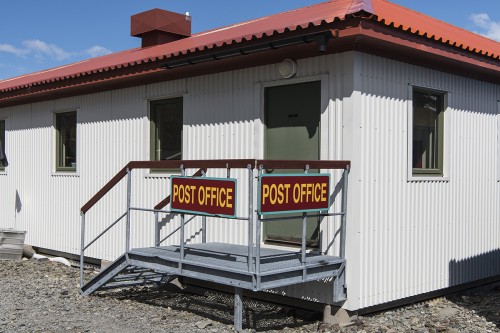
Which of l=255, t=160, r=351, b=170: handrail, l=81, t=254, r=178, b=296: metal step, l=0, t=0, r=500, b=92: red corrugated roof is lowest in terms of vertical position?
l=81, t=254, r=178, b=296: metal step

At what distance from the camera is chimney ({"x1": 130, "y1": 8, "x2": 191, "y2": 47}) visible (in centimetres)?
1196

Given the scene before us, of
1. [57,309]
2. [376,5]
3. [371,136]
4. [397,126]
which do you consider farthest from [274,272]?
[376,5]

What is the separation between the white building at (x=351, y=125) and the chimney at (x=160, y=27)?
1.19 meters

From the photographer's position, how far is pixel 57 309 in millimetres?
7898

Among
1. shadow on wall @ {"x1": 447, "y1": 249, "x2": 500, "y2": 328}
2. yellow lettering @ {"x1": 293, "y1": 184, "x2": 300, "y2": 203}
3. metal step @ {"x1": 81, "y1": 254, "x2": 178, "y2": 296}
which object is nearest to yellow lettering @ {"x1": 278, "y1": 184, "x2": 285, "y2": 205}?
yellow lettering @ {"x1": 293, "y1": 184, "x2": 300, "y2": 203}

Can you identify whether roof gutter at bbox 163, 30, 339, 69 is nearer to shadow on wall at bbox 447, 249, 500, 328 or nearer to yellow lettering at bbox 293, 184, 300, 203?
yellow lettering at bbox 293, 184, 300, 203

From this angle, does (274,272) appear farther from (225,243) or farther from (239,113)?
(239,113)

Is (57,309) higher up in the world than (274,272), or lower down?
lower down

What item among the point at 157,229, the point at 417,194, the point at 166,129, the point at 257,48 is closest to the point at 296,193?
the point at 257,48

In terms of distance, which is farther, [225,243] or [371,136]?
[225,243]

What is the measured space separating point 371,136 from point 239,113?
1846mm

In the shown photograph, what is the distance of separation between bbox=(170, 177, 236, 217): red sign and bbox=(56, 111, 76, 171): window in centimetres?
499

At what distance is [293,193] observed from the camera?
6.40m

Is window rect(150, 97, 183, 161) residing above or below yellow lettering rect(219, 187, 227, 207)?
above
